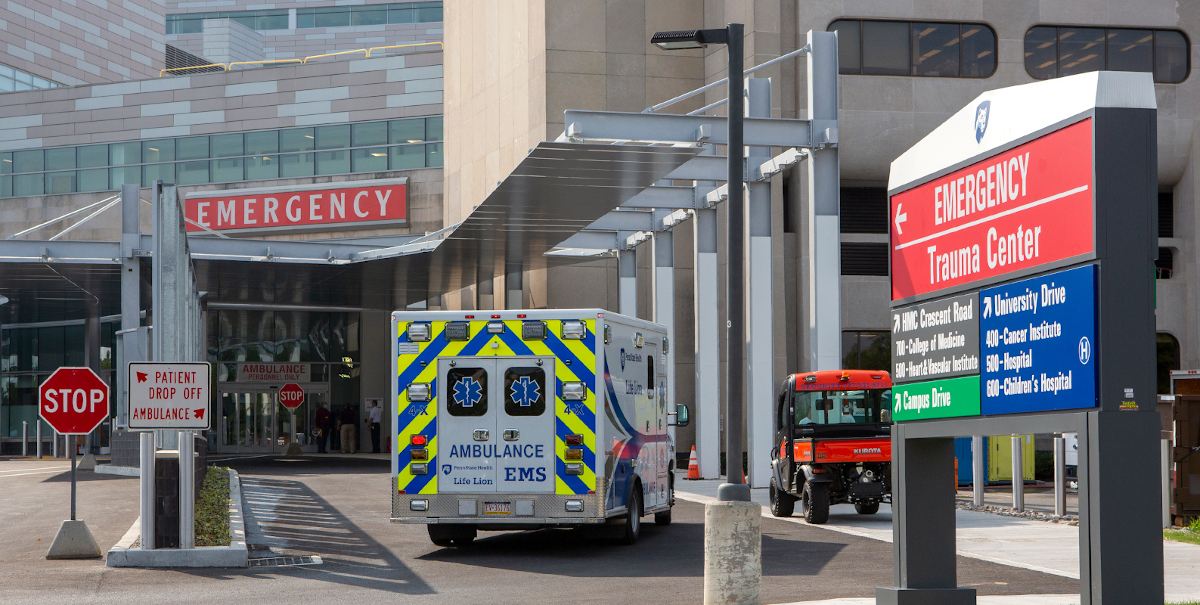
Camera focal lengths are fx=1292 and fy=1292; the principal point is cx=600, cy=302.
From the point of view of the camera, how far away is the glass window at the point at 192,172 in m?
45.6

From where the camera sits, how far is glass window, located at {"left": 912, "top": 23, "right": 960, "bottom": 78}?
34031 mm

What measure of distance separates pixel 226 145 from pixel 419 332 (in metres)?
33.0

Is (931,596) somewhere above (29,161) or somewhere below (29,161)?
below

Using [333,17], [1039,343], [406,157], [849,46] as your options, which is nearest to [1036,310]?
[1039,343]

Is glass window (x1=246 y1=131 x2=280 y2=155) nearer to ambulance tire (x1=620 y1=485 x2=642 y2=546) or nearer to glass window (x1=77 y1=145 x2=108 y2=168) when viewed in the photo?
glass window (x1=77 y1=145 x2=108 y2=168)

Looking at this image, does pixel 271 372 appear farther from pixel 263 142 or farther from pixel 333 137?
pixel 333 137

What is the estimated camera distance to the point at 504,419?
14.7 metres

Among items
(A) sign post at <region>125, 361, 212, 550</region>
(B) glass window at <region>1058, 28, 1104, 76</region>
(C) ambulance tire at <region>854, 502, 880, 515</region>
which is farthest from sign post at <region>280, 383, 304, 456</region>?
(A) sign post at <region>125, 361, 212, 550</region>

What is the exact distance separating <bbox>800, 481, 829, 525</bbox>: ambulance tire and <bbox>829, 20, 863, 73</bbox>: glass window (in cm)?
1816

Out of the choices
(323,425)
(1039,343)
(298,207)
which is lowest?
(323,425)

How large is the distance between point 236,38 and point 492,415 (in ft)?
216

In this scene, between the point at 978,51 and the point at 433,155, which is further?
the point at 433,155

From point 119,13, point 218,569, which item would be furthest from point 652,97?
point 119,13

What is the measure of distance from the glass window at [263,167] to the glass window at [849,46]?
20533 millimetres
